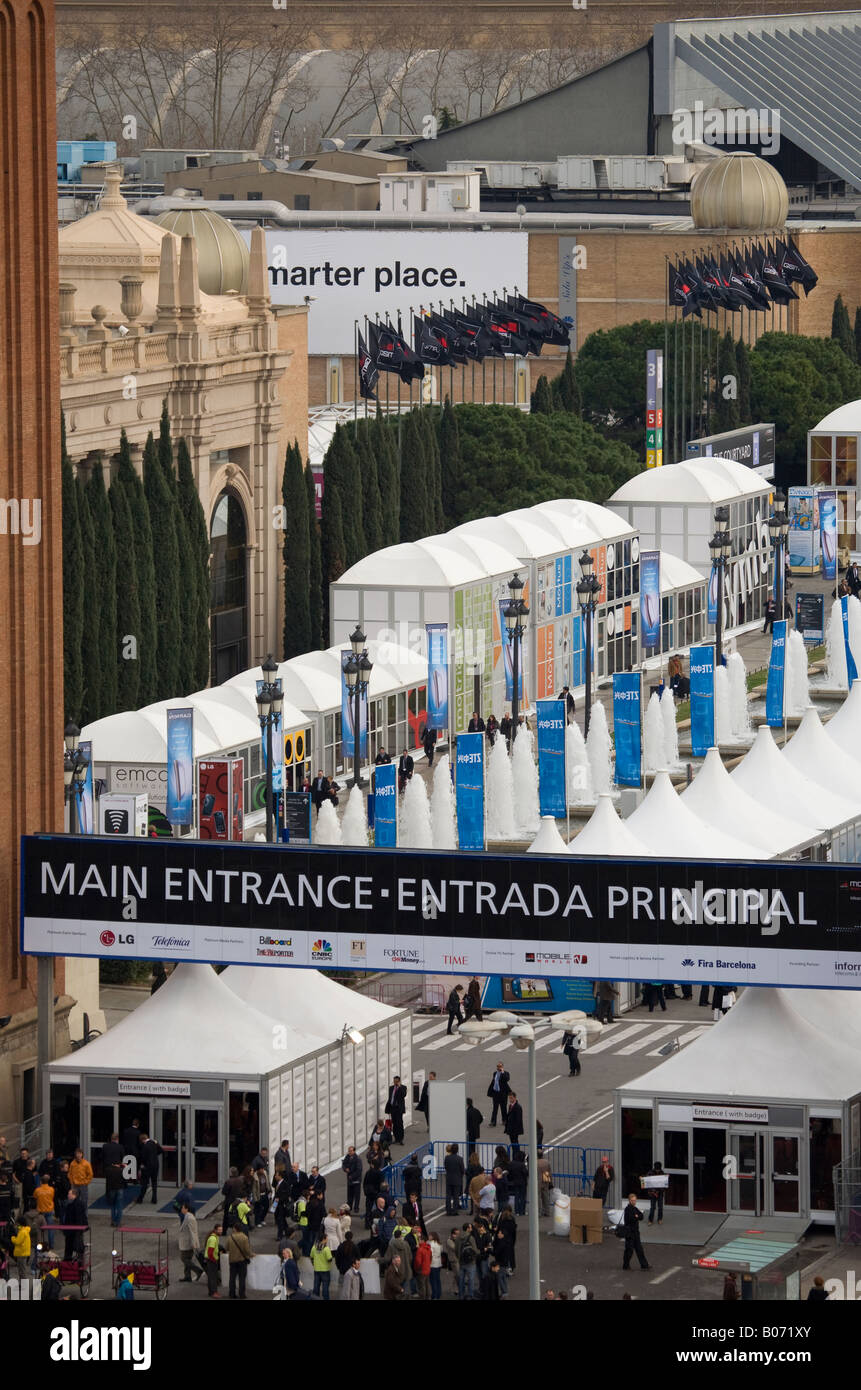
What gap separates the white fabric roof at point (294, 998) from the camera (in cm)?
4653

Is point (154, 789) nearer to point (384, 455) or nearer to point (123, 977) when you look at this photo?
point (123, 977)

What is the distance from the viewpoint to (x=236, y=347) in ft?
289

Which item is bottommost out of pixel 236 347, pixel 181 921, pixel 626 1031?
pixel 626 1031

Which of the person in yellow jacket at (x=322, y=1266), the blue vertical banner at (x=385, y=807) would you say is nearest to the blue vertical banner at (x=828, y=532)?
the blue vertical banner at (x=385, y=807)

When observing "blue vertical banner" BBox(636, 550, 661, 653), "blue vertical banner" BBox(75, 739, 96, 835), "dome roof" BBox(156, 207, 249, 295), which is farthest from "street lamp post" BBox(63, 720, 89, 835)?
"dome roof" BBox(156, 207, 249, 295)

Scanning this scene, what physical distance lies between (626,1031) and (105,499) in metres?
25.1

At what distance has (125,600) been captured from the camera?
74188 mm

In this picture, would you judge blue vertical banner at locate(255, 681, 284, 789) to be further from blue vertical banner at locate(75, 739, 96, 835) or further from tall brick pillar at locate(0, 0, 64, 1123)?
tall brick pillar at locate(0, 0, 64, 1123)

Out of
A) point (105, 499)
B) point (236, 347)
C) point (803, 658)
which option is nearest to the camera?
point (105, 499)

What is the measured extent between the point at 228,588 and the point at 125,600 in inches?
517

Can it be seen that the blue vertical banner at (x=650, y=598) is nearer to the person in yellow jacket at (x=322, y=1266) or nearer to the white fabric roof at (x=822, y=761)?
the white fabric roof at (x=822, y=761)

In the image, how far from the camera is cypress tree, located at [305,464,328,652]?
288ft

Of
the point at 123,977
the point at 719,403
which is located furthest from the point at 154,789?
the point at 719,403

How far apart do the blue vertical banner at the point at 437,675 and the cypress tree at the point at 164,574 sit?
6.35m
